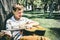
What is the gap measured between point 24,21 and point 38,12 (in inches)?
13.5

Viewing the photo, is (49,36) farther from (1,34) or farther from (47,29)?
(1,34)

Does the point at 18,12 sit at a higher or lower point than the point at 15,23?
higher

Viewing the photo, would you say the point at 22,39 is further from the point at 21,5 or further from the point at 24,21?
the point at 21,5

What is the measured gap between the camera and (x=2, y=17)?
5.18m

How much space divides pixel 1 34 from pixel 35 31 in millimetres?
696

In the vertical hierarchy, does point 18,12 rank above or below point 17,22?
above

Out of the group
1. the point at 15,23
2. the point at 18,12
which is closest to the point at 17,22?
the point at 15,23

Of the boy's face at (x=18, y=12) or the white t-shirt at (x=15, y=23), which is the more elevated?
the boy's face at (x=18, y=12)

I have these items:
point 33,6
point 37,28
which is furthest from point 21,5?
point 37,28

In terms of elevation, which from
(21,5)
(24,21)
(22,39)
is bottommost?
(22,39)

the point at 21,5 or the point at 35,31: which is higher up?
the point at 21,5

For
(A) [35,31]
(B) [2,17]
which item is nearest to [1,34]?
(B) [2,17]

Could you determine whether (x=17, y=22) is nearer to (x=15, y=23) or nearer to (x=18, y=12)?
(x=15, y=23)

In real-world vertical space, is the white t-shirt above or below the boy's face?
below
